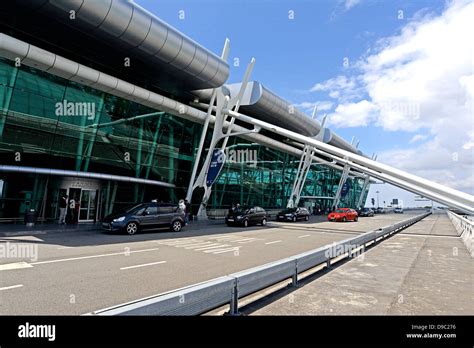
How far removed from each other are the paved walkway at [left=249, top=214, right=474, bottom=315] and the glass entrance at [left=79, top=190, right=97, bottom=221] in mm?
17133

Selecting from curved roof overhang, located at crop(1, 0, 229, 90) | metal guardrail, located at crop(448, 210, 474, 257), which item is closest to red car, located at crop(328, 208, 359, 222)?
metal guardrail, located at crop(448, 210, 474, 257)

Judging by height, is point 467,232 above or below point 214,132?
below

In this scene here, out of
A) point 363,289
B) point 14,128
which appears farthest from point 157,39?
point 363,289

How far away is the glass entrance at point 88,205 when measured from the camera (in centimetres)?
1955

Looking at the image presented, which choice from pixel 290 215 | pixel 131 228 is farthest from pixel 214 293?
pixel 290 215

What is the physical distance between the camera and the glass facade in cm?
A: 1628

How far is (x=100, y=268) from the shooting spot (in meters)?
7.66

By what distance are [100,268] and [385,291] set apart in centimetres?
680

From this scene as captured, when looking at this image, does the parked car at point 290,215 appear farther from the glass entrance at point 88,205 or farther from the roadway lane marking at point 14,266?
the roadway lane marking at point 14,266

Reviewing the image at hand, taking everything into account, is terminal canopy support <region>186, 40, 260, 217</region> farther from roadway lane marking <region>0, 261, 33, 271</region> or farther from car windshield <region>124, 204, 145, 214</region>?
roadway lane marking <region>0, 261, 33, 271</region>

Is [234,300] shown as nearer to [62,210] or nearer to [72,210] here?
[62,210]

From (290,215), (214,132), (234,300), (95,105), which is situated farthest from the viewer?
(290,215)

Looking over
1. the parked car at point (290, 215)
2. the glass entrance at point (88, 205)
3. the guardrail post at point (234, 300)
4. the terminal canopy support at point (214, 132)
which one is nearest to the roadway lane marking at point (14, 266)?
the guardrail post at point (234, 300)

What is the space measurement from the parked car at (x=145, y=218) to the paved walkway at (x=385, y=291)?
35.8 feet
